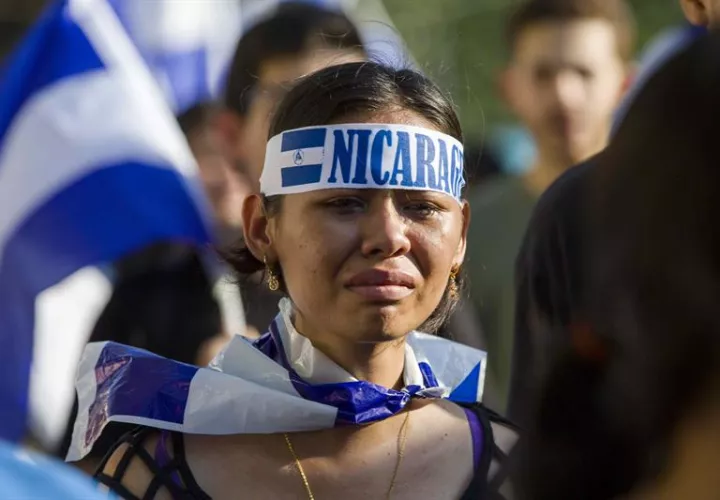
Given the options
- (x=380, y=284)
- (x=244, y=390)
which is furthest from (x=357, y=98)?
(x=244, y=390)

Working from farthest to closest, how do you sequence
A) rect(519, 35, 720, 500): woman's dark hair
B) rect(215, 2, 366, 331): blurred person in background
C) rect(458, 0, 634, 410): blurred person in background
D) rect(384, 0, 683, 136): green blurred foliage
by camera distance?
1. rect(384, 0, 683, 136): green blurred foliage
2. rect(458, 0, 634, 410): blurred person in background
3. rect(215, 2, 366, 331): blurred person in background
4. rect(519, 35, 720, 500): woman's dark hair

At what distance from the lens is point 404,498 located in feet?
9.00

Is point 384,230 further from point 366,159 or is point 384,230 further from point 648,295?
→ point 648,295

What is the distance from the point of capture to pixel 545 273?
325cm

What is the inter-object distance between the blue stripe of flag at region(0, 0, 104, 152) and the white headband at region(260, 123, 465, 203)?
2.50 metres

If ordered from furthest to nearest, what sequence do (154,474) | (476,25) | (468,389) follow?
(476,25)
(468,389)
(154,474)

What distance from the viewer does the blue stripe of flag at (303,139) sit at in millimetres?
2881

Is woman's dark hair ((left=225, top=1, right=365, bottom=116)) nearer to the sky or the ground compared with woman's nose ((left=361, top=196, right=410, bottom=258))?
nearer to the sky

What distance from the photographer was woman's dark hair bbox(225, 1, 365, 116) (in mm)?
4656

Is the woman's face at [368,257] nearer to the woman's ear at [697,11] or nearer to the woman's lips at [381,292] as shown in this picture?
the woman's lips at [381,292]

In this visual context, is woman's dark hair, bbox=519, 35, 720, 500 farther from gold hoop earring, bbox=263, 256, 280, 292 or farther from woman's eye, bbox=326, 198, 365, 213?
gold hoop earring, bbox=263, 256, 280, 292

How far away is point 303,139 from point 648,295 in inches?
62.4

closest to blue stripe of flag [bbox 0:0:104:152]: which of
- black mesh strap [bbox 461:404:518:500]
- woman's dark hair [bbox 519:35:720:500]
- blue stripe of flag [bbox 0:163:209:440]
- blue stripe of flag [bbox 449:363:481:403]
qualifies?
blue stripe of flag [bbox 0:163:209:440]

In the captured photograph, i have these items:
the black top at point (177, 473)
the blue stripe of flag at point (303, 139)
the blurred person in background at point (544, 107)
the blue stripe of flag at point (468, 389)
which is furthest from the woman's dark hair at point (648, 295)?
the blurred person in background at point (544, 107)
